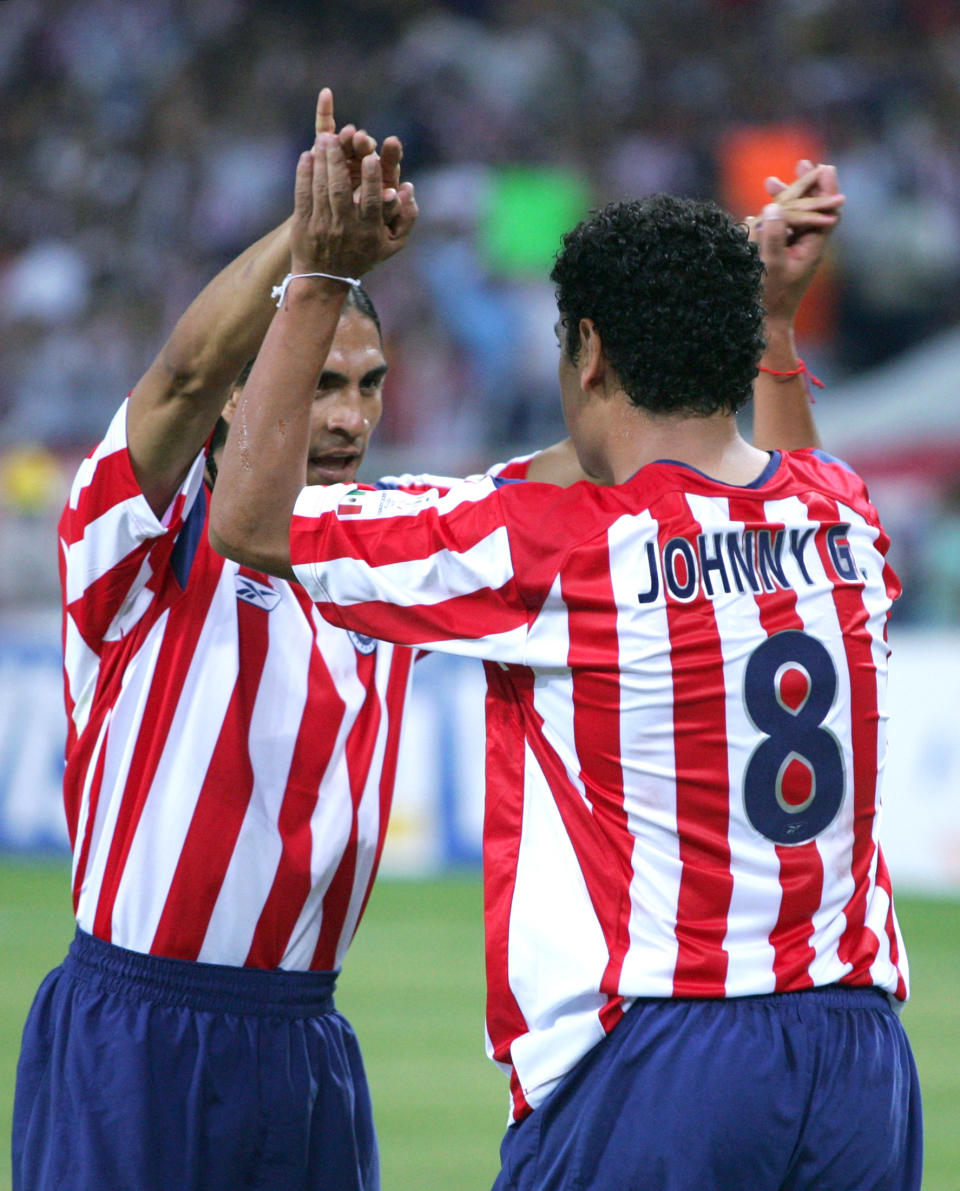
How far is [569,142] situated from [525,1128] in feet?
42.9

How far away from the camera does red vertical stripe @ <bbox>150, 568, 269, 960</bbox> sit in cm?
264

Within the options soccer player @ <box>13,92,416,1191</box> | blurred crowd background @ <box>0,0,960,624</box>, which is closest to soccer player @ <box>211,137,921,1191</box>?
soccer player @ <box>13,92,416,1191</box>

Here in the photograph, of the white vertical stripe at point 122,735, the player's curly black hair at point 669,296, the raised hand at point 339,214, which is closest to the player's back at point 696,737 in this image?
the player's curly black hair at point 669,296

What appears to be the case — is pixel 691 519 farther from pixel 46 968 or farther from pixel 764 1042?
pixel 46 968

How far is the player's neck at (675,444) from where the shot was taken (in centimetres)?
217

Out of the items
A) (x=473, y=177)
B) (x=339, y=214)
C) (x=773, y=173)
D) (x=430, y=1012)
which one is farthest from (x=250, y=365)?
(x=473, y=177)

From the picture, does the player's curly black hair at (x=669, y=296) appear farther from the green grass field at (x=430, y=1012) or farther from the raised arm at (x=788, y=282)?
the green grass field at (x=430, y=1012)

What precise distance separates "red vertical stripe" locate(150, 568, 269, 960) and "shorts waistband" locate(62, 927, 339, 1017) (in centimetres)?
3

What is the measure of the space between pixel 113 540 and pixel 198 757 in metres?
0.38

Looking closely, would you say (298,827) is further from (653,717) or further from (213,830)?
(653,717)

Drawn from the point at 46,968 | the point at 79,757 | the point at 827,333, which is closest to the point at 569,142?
the point at 827,333

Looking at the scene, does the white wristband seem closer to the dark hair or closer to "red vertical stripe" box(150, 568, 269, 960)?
the dark hair

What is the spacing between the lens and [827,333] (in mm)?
12961

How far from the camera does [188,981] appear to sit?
2637 millimetres
